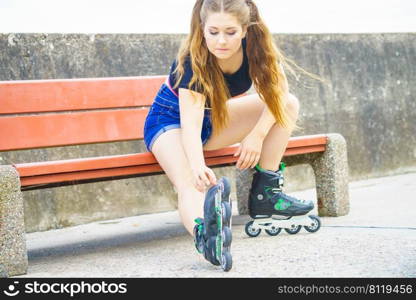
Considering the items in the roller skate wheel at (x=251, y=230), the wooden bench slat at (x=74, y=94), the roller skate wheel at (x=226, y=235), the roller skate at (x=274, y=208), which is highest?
the wooden bench slat at (x=74, y=94)

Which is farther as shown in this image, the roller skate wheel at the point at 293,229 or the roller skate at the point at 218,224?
A: the roller skate wheel at the point at 293,229

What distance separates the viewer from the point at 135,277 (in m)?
2.43

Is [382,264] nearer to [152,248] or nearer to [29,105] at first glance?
[152,248]

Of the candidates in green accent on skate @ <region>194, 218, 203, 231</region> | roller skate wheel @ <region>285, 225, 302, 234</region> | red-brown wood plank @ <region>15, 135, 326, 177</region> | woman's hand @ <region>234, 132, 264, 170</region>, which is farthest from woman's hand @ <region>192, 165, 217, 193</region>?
roller skate wheel @ <region>285, 225, 302, 234</region>

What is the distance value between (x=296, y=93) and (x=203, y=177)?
375 cm

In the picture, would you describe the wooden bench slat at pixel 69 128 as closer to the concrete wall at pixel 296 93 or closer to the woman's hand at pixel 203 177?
the concrete wall at pixel 296 93

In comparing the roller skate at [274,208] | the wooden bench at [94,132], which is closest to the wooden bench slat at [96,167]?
the wooden bench at [94,132]

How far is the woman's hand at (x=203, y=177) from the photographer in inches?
96.7

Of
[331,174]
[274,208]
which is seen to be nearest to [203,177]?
[274,208]

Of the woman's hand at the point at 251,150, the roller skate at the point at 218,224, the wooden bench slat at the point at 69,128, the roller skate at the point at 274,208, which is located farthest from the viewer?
the wooden bench slat at the point at 69,128

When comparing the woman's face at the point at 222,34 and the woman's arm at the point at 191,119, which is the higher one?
the woman's face at the point at 222,34

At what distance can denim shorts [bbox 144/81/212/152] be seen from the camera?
2.98 m

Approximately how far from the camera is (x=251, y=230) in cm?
322

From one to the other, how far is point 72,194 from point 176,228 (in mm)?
973
